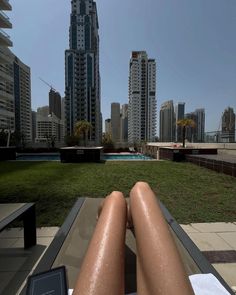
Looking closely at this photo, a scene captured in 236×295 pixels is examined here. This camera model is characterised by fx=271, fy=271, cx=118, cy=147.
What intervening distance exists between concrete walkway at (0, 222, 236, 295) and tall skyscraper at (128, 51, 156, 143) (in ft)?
186

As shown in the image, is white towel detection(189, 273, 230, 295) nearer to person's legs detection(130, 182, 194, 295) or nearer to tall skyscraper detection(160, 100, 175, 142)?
person's legs detection(130, 182, 194, 295)

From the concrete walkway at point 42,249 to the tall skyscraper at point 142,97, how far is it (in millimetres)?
56611

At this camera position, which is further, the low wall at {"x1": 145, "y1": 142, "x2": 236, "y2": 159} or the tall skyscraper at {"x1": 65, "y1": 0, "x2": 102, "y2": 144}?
the tall skyscraper at {"x1": 65, "y1": 0, "x2": 102, "y2": 144}

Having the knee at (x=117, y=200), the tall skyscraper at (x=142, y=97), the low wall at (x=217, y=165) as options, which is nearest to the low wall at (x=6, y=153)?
the low wall at (x=217, y=165)

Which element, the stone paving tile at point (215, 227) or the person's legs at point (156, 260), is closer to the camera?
the person's legs at point (156, 260)

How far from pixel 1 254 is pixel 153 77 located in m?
67.0

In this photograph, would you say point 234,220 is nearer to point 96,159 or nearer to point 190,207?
point 190,207

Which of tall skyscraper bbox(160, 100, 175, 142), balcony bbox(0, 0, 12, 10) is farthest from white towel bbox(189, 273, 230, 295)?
tall skyscraper bbox(160, 100, 175, 142)

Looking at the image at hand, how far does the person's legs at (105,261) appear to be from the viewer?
857mm

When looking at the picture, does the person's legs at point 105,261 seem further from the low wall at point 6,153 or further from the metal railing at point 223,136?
the metal railing at point 223,136

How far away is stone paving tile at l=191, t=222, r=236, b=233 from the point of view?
165 inches

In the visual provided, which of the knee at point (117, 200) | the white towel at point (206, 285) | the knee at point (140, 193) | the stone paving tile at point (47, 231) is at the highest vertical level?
the knee at point (140, 193)

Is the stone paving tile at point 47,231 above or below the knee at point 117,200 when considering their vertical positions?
below

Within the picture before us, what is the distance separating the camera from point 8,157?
1956 centimetres
